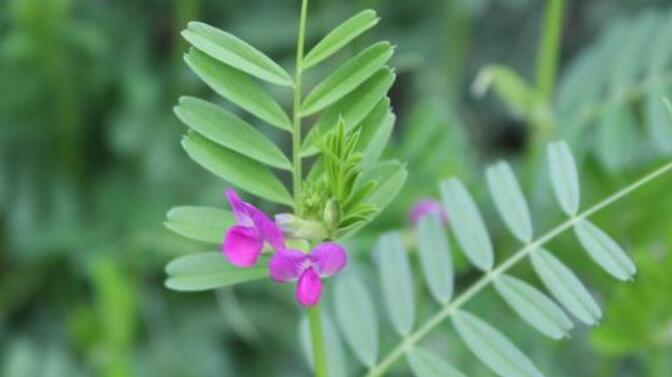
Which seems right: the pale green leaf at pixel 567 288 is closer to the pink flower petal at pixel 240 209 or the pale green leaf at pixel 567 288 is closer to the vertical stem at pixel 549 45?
the pink flower petal at pixel 240 209

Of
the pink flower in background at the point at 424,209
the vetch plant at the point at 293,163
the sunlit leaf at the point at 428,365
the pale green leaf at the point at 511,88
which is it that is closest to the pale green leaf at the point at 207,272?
the vetch plant at the point at 293,163

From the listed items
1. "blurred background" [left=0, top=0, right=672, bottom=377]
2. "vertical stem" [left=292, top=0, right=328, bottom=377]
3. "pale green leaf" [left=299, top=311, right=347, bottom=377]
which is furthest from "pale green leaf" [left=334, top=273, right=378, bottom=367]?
"blurred background" [left=0, top=0, right=672, bottom=377]

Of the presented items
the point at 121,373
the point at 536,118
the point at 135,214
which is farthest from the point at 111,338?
the point at 536,118

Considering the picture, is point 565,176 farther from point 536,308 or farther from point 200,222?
point 200,222

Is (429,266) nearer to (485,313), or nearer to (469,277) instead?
(485,313)

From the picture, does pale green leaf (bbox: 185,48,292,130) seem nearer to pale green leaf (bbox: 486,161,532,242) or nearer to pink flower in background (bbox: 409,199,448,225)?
pale green leaf (bbox: 486,161,532,242)

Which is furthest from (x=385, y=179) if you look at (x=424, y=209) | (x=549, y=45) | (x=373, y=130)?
(x=549, y=45)
